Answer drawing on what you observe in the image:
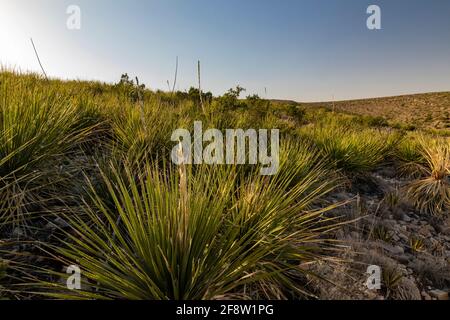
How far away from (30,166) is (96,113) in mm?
2142

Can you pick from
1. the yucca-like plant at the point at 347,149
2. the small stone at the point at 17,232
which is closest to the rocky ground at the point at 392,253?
the yucca-like plant at the point at 347,149

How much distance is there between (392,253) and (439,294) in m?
0.53

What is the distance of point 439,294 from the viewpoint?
2.20 meters

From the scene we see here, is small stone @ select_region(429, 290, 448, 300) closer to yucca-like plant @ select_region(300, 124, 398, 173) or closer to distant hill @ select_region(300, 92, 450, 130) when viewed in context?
yucca-like plant @ select_region(300, 124, 398, 173)

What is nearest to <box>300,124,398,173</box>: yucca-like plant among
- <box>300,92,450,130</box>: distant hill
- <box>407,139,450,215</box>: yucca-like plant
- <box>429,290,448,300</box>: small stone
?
<box>407,139,450,215</box>: yucca-like plant

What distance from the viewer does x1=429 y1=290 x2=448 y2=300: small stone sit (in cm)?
217

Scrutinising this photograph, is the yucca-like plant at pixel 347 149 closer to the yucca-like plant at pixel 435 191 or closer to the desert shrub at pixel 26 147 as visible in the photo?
the yucca-like plant at pixel 435 191

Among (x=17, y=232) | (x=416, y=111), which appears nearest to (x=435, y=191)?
(x=17, y=232)

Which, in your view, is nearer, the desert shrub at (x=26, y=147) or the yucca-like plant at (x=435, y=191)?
the desert shrub at (x=26, y=147)

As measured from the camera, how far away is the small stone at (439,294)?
7.12 ft

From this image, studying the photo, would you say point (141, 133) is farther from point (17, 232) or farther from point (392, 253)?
point (392, 253)

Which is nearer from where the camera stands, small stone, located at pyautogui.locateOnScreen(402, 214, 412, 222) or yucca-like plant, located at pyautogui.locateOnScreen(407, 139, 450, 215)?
small stone, located at pyautogui.locateOnScreen(402, 214, 412, 222)
